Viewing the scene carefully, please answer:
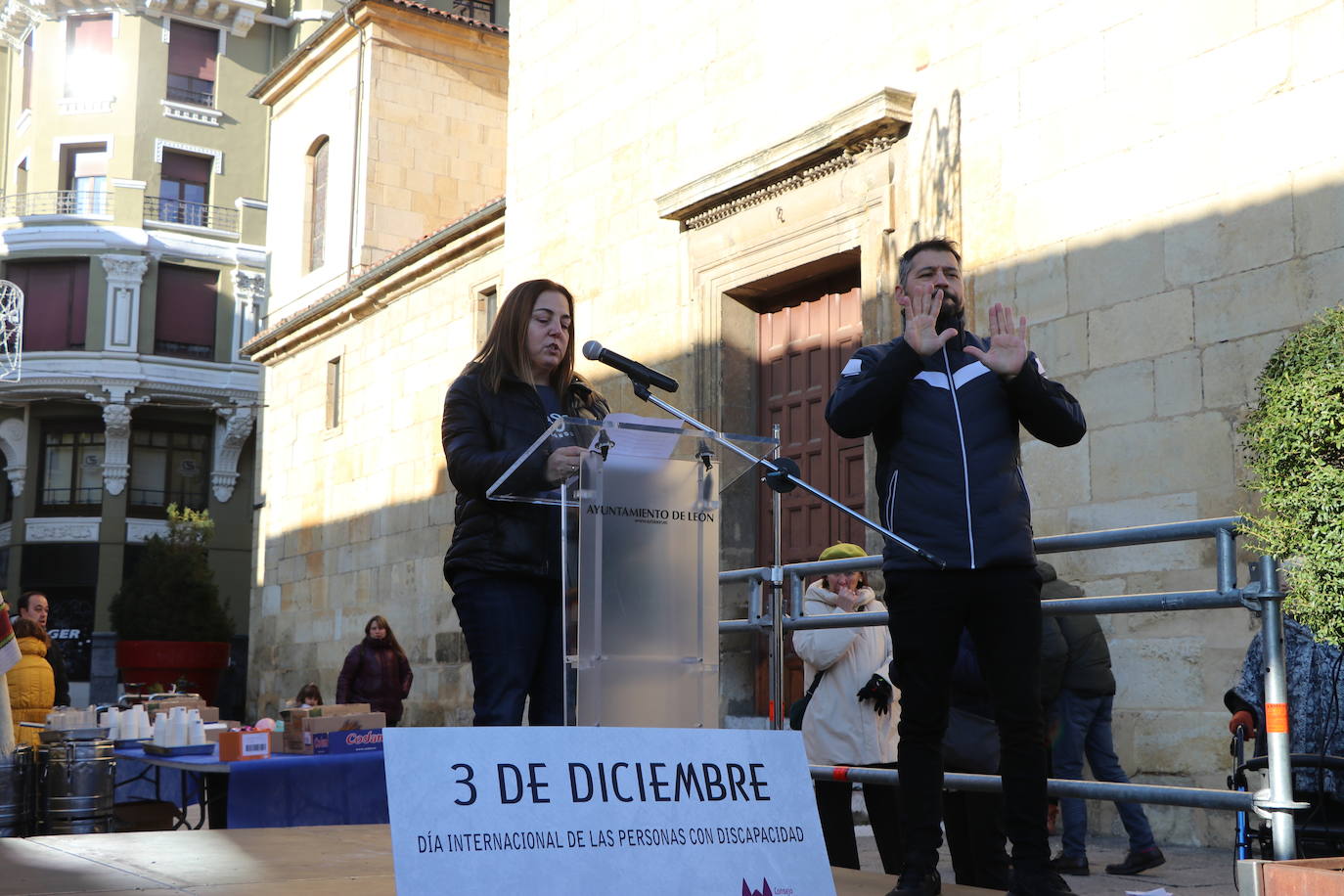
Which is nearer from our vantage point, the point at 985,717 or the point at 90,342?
the point at 985,717

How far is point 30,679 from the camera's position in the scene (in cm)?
832

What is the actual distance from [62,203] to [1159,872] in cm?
3468

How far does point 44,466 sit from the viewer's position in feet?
116

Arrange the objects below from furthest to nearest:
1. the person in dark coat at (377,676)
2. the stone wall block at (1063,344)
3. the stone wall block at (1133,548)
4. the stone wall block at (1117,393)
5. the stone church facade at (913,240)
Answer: the person in dark coat at (377,676) < the stone wall block at (1063,344) < the stone wall block at (1117,393) < the stone wall block at (1133,548) < the stone church facade at (913,240)

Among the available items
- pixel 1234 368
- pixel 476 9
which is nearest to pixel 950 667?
pixel 1234 368

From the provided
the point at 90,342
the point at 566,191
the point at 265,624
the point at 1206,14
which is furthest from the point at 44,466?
the point at 1206,14

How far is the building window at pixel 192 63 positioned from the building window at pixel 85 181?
2465mm

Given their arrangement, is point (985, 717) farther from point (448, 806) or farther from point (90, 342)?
point (90, 342)

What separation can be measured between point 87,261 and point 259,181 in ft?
15.7

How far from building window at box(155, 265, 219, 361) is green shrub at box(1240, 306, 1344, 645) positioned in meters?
35.0

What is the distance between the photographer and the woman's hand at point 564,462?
3553mm

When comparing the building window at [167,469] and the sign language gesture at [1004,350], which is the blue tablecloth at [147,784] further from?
the building window at [167,469]

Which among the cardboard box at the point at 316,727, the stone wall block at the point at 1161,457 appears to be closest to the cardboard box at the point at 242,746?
the cardboard box at the point at 316,727

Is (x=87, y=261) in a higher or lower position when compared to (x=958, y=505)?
higher
